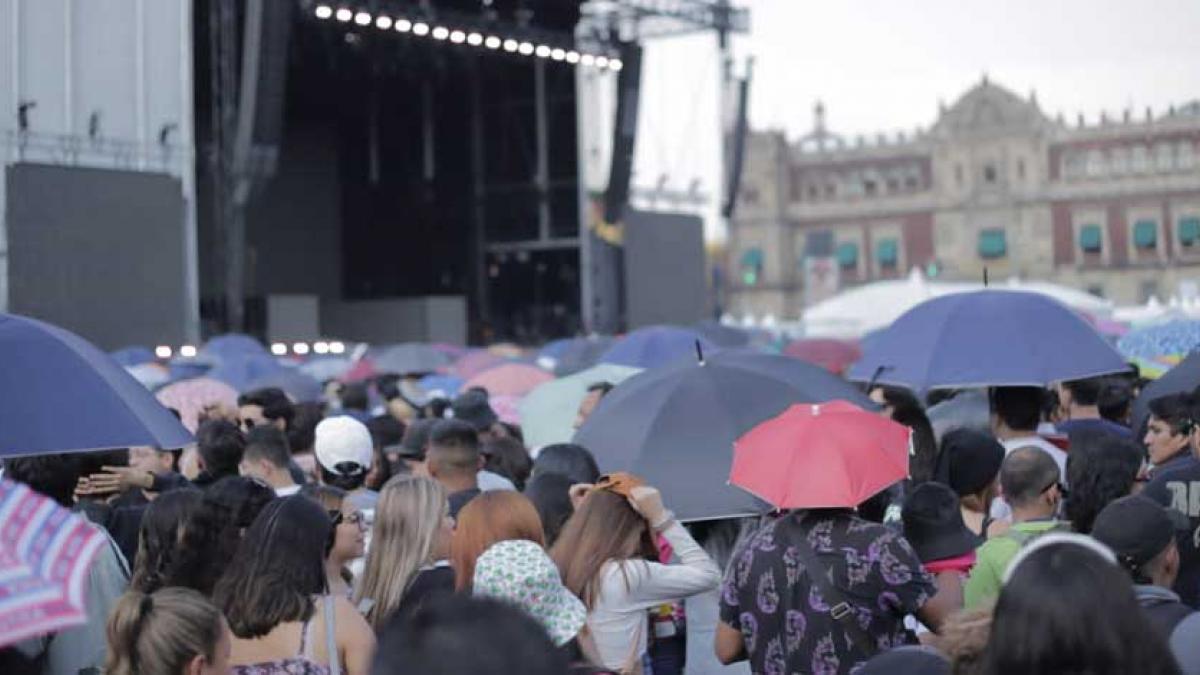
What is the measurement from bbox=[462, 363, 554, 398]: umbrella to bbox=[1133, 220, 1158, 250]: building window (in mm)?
54071

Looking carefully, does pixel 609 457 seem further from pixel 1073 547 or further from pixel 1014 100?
pixel 1014 100

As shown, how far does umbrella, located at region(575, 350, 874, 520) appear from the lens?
6004mm

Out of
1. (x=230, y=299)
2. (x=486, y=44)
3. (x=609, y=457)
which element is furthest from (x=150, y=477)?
(x=486, y=44)

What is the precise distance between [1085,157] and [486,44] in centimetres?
4471

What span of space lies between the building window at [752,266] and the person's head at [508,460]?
6286cm

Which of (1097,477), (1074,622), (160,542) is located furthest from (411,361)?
(1074,622)

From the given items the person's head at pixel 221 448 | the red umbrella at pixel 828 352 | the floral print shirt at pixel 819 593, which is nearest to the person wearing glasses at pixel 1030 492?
the floral print shirt at pixel 819 593

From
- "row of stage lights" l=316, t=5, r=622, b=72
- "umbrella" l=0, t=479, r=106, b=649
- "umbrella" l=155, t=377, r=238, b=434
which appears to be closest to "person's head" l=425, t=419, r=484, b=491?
"umbrella" l=0, t=479, r=106, b=649

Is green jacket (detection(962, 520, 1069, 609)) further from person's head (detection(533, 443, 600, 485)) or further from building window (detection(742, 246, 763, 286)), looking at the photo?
building window (detection(742, 246, 763, 286))

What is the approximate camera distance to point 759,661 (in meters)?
4.61

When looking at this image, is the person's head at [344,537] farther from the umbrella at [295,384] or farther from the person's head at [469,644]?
the umbrella at [295,384]

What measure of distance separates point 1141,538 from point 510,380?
28.5 ft

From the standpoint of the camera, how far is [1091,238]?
216 feet

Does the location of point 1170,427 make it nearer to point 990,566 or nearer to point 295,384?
point 990,566
